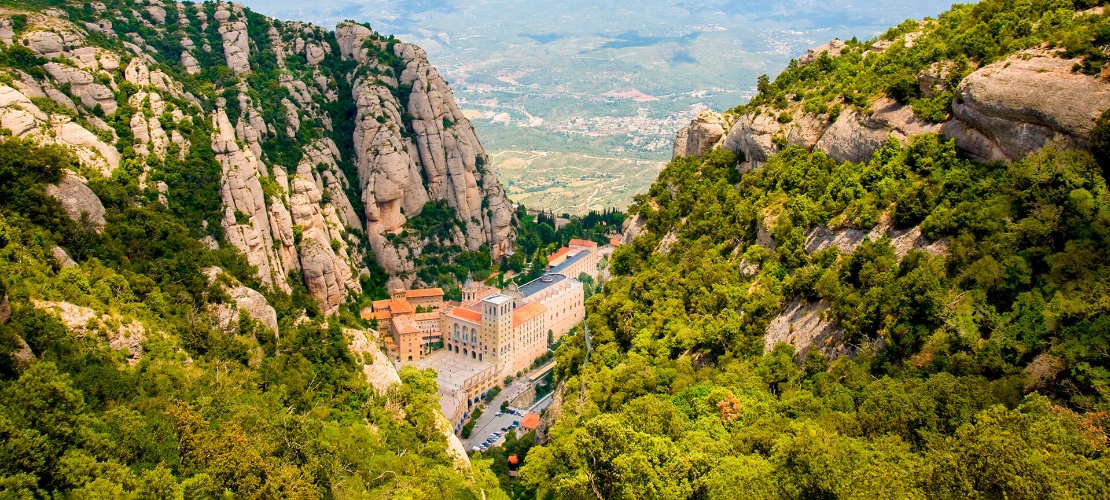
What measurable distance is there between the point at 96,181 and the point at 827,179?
136 feet

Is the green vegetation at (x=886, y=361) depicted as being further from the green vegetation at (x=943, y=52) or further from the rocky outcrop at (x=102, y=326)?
the rocky outcrop at (x=102, y=326)

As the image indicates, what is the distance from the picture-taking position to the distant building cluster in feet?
270

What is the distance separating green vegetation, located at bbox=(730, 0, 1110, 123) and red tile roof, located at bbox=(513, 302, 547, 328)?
4295 cm

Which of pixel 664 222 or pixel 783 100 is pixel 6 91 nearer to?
pixel 664 222

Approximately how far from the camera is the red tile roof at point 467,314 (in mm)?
86625

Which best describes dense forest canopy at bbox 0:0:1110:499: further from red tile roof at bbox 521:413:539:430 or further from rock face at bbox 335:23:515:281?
rock face at bbox 335:23:515:281

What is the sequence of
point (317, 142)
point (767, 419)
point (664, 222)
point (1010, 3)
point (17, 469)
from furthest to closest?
point (317, 142)
point (664, 222)
point (1010, 3)
point (767, 419)
point (17, 469)

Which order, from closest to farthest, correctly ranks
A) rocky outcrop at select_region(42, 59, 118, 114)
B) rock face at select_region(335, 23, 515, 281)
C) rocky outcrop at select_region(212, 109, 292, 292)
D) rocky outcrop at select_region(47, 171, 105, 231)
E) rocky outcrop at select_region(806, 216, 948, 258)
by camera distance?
1. rocky outcrop at select_region(806, 216, 948, 258)
2. rocky outcrop at select_region(47, 171, 105, 231)
3. rocky outcrop at select_region(212, 109, 292, 292)
4. rocky outcrop at select_region(42, 59, 118, 114)
5. rock face at select_region(335, 23, 515, 281)

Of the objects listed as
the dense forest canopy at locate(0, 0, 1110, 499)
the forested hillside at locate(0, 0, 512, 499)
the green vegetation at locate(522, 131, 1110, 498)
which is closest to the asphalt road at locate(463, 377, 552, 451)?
the forested hillside at locate(0, 0, 512, 499)

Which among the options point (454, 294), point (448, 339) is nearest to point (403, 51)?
point (454, 294)

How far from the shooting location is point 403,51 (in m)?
113

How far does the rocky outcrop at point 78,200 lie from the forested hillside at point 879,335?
27.4 m

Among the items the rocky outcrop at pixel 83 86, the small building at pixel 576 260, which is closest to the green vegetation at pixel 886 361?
the rocky outcrop at pixel 83 86

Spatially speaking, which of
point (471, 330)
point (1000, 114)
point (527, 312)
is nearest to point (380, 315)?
point (471, 330)
